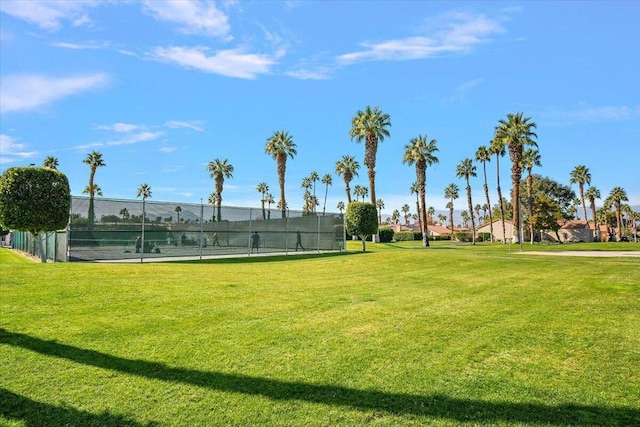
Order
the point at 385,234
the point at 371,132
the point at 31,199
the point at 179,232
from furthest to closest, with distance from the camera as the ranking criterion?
the point at 385,234 → the point at 371,132 → the point at 179,232 → the point at 31,199

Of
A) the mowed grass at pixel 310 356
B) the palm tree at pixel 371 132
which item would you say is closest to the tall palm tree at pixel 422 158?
the palm tree at pixel 371 132

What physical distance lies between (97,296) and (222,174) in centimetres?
5233

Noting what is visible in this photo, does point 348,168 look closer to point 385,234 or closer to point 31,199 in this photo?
point 385,234

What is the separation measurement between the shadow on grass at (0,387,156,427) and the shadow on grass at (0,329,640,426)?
0.79 metres

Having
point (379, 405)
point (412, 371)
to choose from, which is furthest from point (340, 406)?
point (412, 371)

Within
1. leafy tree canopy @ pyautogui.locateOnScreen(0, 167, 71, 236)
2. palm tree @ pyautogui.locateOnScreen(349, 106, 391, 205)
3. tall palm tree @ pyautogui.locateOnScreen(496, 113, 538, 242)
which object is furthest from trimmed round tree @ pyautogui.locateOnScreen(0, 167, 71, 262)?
tall palm tree @ pyautogui.locateOnScreen(496, 113, 538, 242)

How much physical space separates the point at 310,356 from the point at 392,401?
55.7 inches

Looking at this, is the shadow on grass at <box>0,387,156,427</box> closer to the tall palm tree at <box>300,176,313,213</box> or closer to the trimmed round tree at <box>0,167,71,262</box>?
the trimmed round tree at <box>0,167,71,262</box>

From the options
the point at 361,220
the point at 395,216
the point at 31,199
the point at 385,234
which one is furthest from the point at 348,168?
the point at 395,216

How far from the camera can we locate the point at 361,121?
140 feet

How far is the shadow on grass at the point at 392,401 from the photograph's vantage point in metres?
3.59

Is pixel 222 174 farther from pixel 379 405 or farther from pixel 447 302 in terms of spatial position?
pixel 379 405

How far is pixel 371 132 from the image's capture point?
140 ft

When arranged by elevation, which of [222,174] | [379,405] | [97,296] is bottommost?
[379,405]
